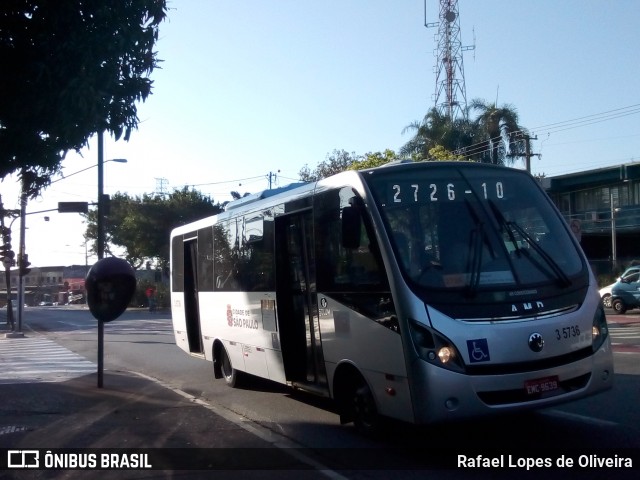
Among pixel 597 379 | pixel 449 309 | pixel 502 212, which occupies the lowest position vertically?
pixel 597 379

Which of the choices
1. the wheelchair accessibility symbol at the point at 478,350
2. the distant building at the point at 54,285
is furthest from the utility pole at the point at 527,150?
the distant building at the point at 54,285

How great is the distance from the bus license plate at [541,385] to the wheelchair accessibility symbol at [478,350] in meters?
0.54

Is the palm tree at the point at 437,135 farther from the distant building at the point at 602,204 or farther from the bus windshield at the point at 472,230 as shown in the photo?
the bus windshield at the point at 472,230

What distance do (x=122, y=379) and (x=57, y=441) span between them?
6839 mm

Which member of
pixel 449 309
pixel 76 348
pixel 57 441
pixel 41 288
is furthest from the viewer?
pixel 41 288

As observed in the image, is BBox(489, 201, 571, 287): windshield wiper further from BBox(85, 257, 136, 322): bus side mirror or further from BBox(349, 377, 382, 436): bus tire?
BBox(85, 257, 136, 322): bus side mirror

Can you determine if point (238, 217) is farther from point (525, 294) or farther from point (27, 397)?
point (525, 294)

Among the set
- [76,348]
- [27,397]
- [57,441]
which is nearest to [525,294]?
[57,441]

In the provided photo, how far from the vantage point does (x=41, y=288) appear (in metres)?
129

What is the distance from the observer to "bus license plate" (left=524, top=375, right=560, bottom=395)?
7988mm

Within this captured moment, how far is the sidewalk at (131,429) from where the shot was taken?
857 cm

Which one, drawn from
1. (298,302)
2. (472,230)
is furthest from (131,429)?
Answer: (472,230)

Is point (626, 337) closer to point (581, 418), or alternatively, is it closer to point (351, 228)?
→ point (581, 418)

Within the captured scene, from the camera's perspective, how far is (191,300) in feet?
54.1
